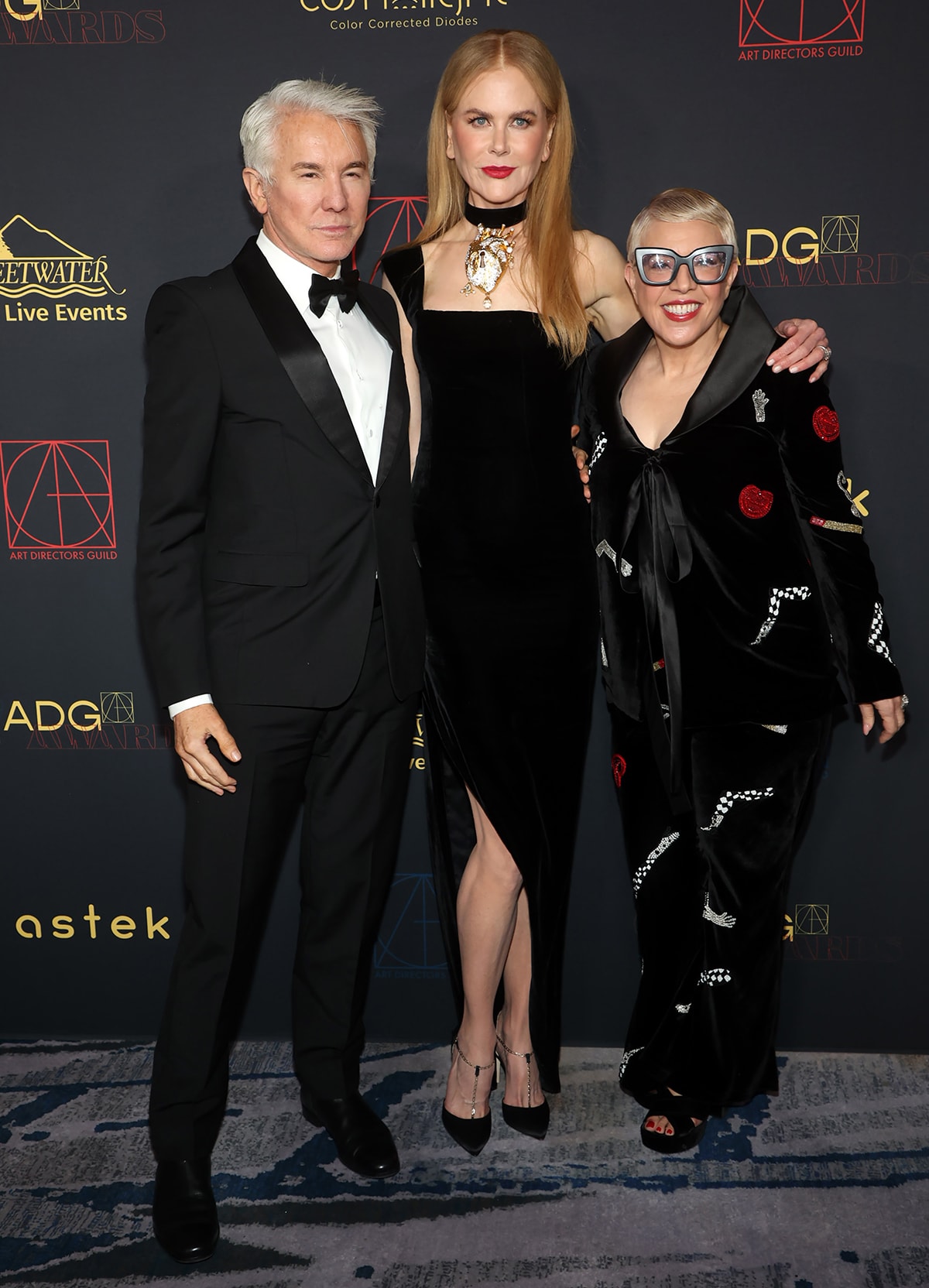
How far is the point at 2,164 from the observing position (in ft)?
8.01

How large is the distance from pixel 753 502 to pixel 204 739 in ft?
3.60

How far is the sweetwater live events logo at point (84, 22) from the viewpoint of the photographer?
2.38 meters

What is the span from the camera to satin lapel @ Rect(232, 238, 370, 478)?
194 cm

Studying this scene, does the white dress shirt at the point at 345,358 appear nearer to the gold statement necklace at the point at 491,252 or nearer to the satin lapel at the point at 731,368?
the gold statement necklace at the point at 491,252

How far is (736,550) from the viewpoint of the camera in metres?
2.08

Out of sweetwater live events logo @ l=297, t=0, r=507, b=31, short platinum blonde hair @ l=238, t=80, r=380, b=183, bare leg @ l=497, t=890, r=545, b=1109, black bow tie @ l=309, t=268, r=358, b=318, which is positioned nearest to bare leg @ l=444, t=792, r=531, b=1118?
bare leg @ l=497, t=890, r=545, b=1109

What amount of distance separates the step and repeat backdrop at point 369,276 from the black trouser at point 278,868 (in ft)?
1.53

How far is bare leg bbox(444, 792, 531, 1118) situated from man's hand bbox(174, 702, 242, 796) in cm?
→ 61

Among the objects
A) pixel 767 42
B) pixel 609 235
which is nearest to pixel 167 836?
pixel 609 235

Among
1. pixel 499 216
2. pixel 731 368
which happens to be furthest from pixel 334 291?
pixel 731 368

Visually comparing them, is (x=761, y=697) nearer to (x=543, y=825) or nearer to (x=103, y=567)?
(x=543, y=825)

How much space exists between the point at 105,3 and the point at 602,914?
2356mm

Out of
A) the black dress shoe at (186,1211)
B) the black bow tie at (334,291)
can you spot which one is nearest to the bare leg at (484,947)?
the black dress shoe at (186,1211)

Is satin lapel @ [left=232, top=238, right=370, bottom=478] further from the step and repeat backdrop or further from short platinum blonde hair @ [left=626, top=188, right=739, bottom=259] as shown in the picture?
short platinum blonde hair @ [left=626, top=188, right=739, bottom=259]
